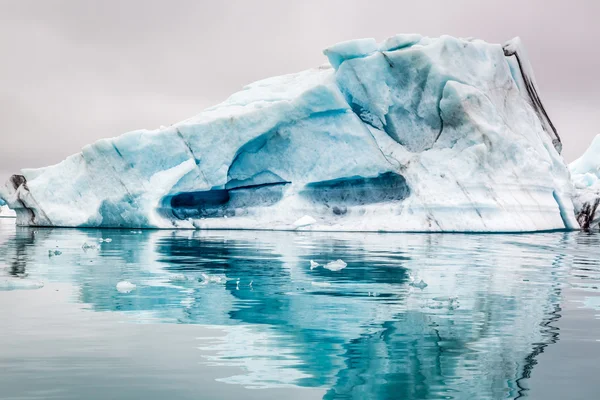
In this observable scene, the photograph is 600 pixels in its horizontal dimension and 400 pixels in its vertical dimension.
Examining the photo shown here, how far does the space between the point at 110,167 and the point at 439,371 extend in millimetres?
18088

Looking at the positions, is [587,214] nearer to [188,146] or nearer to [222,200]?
[222,200]

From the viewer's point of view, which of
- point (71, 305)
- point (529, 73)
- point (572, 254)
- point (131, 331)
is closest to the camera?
point (131, 331)

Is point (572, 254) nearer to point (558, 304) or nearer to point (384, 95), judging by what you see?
point (558, 304)

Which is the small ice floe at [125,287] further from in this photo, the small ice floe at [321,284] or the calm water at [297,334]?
the small ice floe at [321,284]

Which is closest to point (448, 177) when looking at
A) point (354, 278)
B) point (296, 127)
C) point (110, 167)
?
point (296, 127)

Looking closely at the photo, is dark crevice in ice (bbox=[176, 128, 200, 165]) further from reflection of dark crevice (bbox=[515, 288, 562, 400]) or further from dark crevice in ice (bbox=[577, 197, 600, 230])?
reflection of dark crevice (bbox=[515, 288, 562, 400])

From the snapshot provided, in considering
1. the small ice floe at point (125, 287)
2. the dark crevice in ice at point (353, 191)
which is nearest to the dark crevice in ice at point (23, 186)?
the dark crevice in ice at point (353, 191)

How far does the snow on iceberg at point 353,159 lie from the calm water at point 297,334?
38.0 ft

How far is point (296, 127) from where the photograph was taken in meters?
19.9

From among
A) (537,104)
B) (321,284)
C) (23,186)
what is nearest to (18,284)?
(321,284)

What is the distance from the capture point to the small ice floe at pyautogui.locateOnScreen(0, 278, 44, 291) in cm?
572

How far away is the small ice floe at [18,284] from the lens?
18.8 feet

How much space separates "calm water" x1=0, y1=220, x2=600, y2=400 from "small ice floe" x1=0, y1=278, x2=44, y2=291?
0.05ft

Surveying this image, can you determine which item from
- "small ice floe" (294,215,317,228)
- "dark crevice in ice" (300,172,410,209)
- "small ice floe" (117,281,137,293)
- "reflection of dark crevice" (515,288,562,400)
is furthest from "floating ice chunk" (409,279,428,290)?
"dark crevice in ice" (300,172,410,209)
